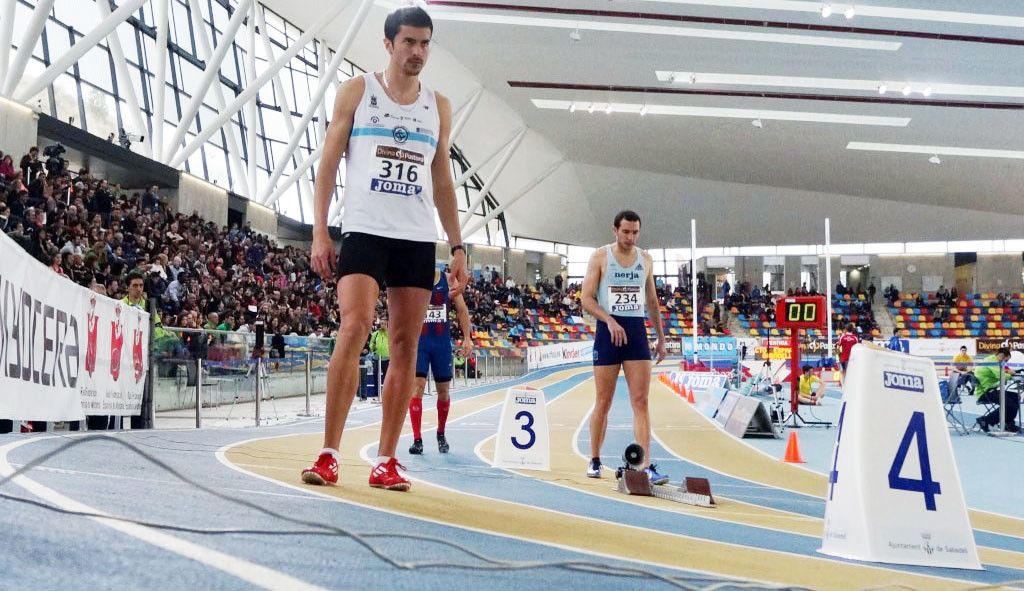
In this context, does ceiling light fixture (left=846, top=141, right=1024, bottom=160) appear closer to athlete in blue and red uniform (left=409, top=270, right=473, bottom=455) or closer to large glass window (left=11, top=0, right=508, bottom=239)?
large glass window (left=11, top=0, right=508, bottom=239)

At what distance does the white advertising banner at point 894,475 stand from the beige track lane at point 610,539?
0.61ft

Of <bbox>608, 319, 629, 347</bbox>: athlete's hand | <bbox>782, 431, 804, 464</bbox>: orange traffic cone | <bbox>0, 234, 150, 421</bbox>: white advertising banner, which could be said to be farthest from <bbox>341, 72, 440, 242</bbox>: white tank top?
<bbox>782, 431, 804, 464</bbox>: orange traffic cone

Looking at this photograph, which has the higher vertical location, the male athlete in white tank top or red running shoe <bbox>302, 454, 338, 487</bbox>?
the male athlete in white tank top

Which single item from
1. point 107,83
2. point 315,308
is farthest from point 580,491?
point 107,83

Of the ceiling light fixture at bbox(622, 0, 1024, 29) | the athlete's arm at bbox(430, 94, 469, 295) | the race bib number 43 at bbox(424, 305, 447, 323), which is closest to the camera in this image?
the athlete's arm at bbox(430, 94, 469, 295)

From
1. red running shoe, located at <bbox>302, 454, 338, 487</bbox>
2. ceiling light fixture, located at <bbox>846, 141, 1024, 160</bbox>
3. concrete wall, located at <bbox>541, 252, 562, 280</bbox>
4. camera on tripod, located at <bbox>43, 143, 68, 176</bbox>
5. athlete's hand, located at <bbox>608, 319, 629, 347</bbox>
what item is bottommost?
red running shoe, located at <bbox>302, 454, 338, 487</bbox>

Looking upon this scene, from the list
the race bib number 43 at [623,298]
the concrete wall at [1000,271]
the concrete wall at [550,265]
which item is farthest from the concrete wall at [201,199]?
the concrete wall at [1000,271]

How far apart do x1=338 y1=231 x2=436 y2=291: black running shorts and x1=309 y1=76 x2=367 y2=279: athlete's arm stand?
7cm

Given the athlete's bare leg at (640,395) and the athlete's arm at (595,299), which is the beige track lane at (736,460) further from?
the athlete's arm at (595,299)

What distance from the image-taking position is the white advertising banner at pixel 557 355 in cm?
3072

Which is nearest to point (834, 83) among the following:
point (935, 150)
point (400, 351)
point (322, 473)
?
point (935, 150)

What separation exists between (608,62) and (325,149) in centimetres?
2266

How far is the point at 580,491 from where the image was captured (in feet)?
15.9

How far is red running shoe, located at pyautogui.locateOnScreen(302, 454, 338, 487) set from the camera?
3.35 m
